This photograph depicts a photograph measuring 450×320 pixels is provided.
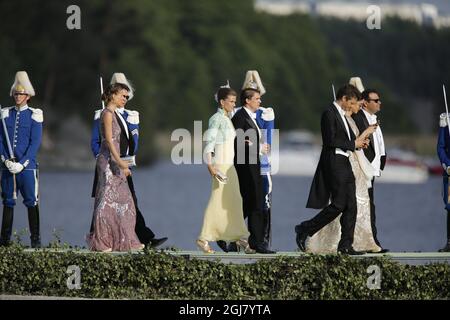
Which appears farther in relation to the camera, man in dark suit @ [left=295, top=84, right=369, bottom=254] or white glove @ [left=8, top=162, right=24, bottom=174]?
white glove @ [left=8, top=162, right=24, bottom=174]

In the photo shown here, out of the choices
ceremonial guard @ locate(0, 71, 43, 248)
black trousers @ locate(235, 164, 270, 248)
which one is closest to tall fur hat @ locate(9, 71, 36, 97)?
ceremonial guard @ locate(0, 71, 43, 248)

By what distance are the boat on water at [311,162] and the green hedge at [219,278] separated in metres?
77.9

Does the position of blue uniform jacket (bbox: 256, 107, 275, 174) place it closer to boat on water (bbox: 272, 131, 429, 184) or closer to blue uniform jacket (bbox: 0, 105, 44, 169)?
blue uniform jacket (bbox: 0, 105, 44, 169)

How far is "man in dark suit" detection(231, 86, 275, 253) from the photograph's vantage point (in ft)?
57.5

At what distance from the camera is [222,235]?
57.5 ft

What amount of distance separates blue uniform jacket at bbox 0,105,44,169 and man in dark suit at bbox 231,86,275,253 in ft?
7.09

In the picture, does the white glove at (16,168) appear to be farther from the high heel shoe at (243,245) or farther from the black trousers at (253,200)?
the high heel shoe at (243,245)

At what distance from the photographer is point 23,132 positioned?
18.1 meters

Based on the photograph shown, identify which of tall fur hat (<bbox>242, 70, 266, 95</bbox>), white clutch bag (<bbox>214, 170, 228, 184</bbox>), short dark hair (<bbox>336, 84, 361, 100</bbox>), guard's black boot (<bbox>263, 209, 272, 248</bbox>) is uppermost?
tall fur hat (<bbox>242, 70, 266, 95</bbox>)

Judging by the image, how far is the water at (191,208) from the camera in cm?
4350
